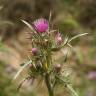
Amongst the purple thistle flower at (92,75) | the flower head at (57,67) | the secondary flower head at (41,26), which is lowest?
the purple thistle flower at (92,75)

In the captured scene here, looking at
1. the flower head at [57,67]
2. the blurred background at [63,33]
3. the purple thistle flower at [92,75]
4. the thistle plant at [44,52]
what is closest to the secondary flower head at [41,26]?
the thistle plant at [44,52]

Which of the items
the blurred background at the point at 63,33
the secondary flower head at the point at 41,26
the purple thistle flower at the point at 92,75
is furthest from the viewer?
the purple thistle flower at the point at 92,75

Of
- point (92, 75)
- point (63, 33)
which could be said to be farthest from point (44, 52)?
point (92, 75)

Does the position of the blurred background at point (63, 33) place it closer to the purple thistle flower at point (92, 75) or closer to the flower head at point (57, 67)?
the purple thistle flower at point (92, 75)

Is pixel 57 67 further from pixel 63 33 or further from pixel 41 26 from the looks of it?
pixel 63 33

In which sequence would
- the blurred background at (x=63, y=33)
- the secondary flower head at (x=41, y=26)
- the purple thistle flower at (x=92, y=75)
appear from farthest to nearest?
1. the purple thistle flower at (x=92, y=75)
2. the blurred background at (x=63, y=33)
3. the secondary flower head at (x=41, y=26)

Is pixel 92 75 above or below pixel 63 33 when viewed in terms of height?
below

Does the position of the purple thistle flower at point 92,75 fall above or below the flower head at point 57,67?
below

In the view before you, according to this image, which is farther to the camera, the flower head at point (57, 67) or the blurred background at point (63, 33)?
the blurred background at point (63, 33)
